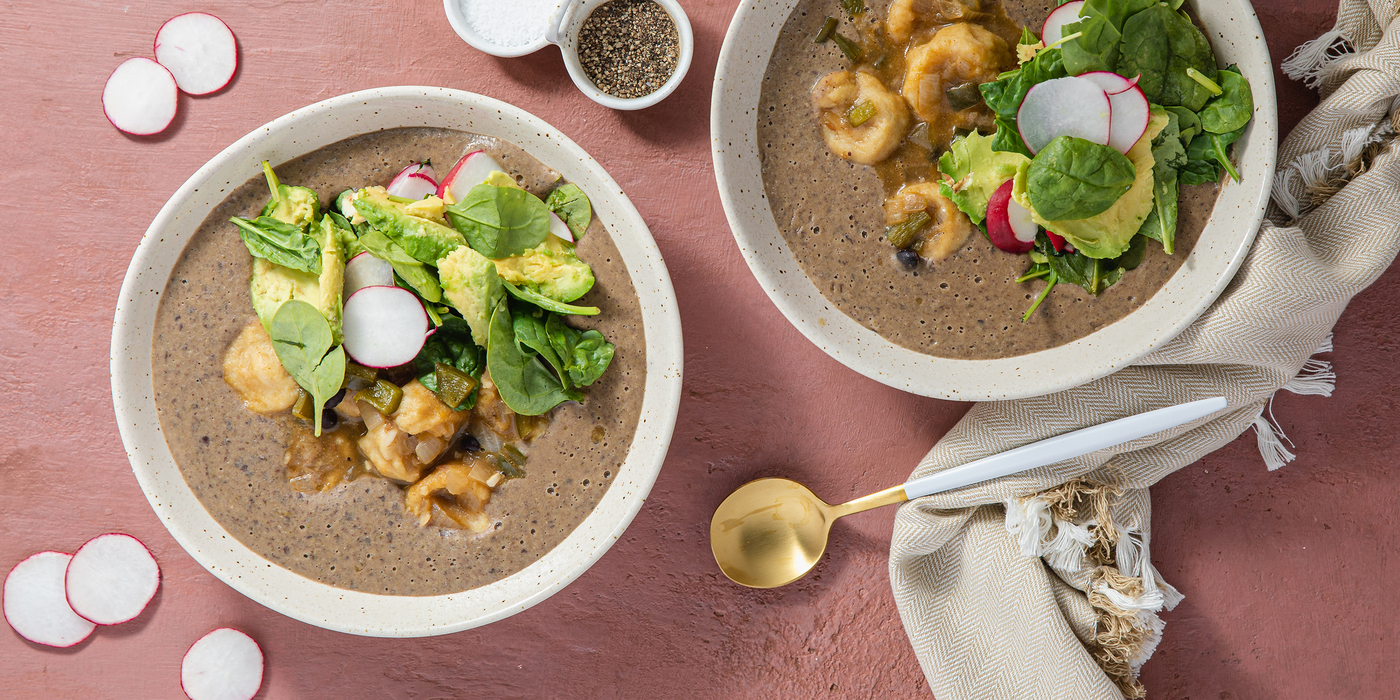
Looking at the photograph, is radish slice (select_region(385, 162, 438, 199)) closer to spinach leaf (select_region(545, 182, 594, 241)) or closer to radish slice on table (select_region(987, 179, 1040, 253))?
spinach leaf (select_region(545, 182, 594, 241))

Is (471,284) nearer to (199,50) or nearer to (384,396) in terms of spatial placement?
(384,396)

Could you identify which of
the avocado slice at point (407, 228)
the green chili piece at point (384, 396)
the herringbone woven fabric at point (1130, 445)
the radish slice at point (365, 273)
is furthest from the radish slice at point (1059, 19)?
the green chili piece at point (384, 396)

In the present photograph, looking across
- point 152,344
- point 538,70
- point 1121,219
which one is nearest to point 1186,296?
point 1121,219

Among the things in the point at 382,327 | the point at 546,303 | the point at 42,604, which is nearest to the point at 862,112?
the point at 546,303

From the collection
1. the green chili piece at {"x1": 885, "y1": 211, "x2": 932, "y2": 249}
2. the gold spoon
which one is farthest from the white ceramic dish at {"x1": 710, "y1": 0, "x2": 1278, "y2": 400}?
the gold spoon

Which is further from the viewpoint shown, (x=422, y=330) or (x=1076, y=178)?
(x=422, y=330)

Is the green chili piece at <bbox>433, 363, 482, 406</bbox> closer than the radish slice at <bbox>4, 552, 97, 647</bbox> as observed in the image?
Yes

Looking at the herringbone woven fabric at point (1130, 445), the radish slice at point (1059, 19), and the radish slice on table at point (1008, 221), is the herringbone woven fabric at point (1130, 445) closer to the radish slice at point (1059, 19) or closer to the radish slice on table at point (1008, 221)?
the radish slice on table at point (1008, 221)

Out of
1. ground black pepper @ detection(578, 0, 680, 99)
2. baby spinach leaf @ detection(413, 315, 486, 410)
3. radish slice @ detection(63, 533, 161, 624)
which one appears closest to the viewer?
baby spinach leaf @ detection(413, 315, 486, 410)
